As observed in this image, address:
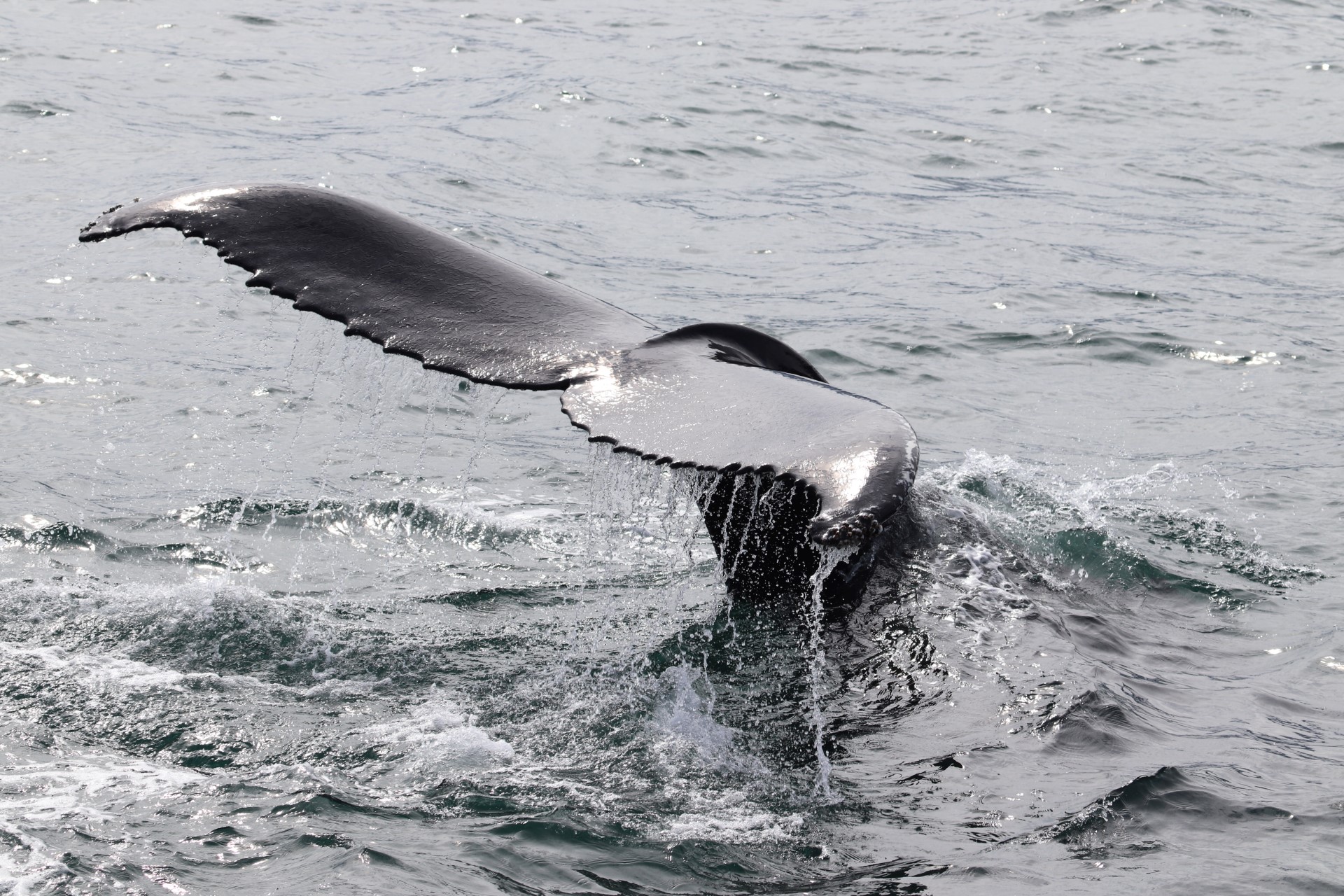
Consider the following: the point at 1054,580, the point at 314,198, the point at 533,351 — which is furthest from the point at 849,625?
the point at 314,198

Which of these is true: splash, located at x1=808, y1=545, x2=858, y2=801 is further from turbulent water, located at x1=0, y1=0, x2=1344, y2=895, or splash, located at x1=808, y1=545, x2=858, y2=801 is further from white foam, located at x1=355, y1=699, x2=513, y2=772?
white foam, located at x1=355, y1=699, x2=513, y2=772

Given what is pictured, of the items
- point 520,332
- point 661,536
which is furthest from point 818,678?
point 661,536

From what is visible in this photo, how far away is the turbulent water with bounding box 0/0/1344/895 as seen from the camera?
4258mm

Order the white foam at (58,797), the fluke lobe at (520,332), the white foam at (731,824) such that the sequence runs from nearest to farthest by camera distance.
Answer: the fluke lobe at (520,332)
the white foam at (58,797)
the white foam at (731,824)

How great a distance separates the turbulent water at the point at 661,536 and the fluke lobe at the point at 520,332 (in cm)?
35

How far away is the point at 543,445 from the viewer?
8484 mm

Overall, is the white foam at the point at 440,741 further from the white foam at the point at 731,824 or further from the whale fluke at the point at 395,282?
the whale fluke at the point at 395,282

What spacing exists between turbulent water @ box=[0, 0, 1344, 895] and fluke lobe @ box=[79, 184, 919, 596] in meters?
0.35

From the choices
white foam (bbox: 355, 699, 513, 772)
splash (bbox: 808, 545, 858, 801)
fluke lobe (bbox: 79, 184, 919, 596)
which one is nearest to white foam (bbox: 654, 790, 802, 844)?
splash (bbox: 808, 545, 858, 801)

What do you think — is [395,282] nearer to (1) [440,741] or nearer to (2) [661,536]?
(1) [440,741]

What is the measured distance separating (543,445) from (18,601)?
132 inches

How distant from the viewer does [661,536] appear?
7.20 m

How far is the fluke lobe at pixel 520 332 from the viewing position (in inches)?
137

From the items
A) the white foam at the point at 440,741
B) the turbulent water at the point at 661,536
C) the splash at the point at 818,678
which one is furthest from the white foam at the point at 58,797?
the splash at the point at 818,678
